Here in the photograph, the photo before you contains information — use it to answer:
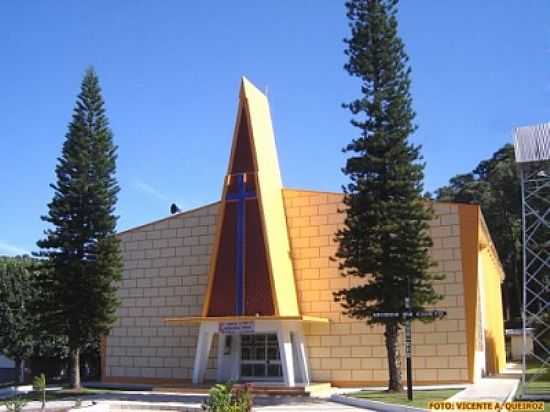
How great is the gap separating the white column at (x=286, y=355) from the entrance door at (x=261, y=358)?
71.1 inches

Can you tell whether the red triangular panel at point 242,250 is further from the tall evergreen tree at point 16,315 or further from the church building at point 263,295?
the tall evergreen tree at point 16,315

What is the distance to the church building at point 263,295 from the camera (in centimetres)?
1908

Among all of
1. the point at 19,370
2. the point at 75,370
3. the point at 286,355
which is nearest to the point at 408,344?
the point at 286,355

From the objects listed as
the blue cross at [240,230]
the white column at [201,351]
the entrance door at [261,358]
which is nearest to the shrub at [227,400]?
the blue cross at [240,230]

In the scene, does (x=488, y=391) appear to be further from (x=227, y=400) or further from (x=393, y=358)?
(x=227, y=400)

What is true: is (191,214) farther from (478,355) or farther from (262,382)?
(478,355)

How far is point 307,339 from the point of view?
20.8m

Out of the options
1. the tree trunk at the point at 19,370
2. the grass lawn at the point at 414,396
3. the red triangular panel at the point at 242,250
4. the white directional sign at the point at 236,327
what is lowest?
the tree trunk at the point at 19,370

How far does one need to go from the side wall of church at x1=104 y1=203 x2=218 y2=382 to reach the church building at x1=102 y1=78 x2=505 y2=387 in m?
0.04

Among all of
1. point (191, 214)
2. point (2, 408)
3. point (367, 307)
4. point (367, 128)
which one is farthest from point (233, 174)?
point (2, 408)

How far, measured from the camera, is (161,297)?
76.4 ft

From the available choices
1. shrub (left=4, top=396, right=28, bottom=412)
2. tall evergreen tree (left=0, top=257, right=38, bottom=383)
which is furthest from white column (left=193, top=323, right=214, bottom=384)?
tall evergreen tree (left=0, top=257, right=38, bottom=383)

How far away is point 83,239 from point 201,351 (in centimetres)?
538

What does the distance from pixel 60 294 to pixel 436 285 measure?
11.8 metres
